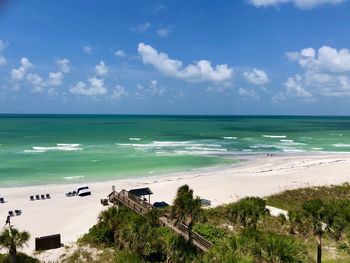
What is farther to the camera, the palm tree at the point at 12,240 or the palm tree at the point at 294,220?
the palm tree at the point at 294,220

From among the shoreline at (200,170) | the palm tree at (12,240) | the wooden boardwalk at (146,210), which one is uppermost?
the palm tree at (12,240)

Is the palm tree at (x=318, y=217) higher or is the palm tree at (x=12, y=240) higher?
the palm tree at (x=318, y=217)

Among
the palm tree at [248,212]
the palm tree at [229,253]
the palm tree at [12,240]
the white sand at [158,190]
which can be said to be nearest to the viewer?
the palm tree at [229,253]

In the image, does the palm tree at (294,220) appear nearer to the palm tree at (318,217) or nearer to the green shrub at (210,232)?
the palm tree at (318,217)

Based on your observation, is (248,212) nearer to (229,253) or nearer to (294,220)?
(294,220)

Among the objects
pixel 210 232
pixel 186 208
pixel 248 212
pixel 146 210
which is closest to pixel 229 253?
pixel 186 208

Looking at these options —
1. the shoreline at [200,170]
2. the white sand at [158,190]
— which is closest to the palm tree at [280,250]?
the white sand at [158,190]

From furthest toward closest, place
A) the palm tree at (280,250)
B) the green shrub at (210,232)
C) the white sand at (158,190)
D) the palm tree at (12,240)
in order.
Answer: the white sand at (158,190), the green shrub at (210,232), the palm tree at (12,240), the palm tree at (280,250)

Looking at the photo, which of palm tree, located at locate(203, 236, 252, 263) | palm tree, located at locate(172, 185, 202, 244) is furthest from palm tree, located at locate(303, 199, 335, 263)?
palm tree, located at locate(172, 185, 202, 244)

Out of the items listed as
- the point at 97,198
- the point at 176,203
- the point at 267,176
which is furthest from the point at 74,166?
the point at 176,203
